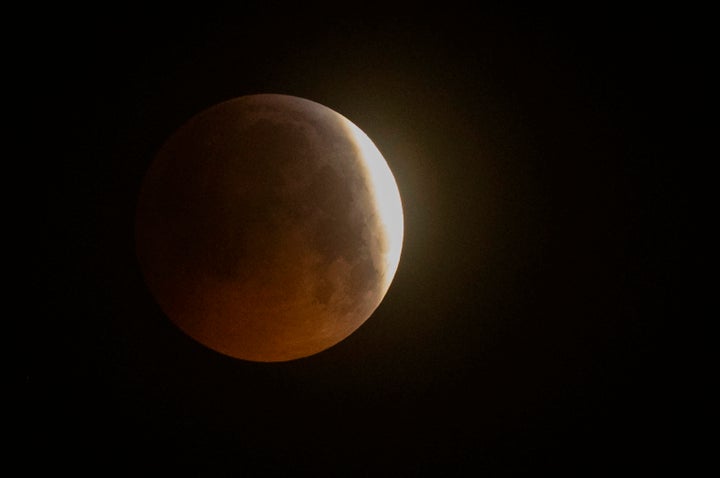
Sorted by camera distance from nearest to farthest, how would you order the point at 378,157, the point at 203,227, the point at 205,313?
the point at 203,227
the point at 205,313
the point at 378,157

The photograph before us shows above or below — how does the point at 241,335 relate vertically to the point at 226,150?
below

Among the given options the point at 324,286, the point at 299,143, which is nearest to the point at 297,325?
the point at 324,286

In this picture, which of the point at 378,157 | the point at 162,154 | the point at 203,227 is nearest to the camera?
the point at 203,227

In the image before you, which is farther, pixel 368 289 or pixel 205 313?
pixel 368 289

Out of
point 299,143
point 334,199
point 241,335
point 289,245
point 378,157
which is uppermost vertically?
point 378,157

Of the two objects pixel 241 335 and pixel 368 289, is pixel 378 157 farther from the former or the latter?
pixel 241 335

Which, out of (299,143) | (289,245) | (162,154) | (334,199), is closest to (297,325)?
(289,245)

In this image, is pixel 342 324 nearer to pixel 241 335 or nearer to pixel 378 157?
pixel 241 335
